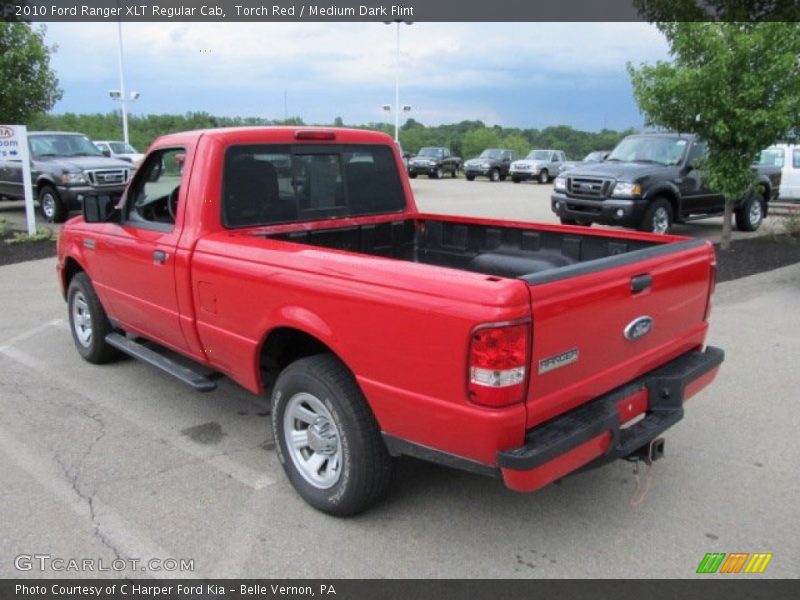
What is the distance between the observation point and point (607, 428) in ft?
9.30

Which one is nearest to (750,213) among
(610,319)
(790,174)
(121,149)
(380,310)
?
(790,174)

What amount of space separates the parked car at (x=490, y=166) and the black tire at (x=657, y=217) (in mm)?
23786

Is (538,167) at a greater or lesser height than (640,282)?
greater

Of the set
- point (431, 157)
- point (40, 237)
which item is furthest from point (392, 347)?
point (431, 157)

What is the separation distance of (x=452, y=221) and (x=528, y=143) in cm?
6914

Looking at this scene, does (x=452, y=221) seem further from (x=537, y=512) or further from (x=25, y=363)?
(x=25, y=363)

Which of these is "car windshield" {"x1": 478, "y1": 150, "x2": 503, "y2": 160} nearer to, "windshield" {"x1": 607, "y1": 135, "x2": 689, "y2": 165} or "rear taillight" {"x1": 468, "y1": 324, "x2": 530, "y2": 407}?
"windshield" {"x1": 607, "y1": 135, "x2": 689, "y2": 165}

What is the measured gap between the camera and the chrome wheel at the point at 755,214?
13930 mm

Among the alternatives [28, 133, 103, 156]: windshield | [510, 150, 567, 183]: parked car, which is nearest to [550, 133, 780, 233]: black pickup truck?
[28, 133, 103, 156]: windshield

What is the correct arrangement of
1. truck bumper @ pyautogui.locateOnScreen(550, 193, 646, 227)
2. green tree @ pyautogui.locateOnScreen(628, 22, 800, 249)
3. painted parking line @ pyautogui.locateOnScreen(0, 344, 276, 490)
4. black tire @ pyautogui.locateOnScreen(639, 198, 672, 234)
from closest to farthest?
painted parking line @ pyautogui.locateOnScreen(0, 344, 276, 490)
green tree @ pyautogui.locateOnScreen(628, 22, 800, 249)
truck bumper @ pyautogui.locateOnScreen(550, 193, 646, 227)
black tire @ pyautogui.locateOnScreen(639, 198, 672, 234)

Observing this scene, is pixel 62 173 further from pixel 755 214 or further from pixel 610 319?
pixel 755 214

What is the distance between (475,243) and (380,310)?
7.33 feet

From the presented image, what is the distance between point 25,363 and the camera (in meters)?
5.73

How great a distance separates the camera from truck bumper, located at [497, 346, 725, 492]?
102 inches
